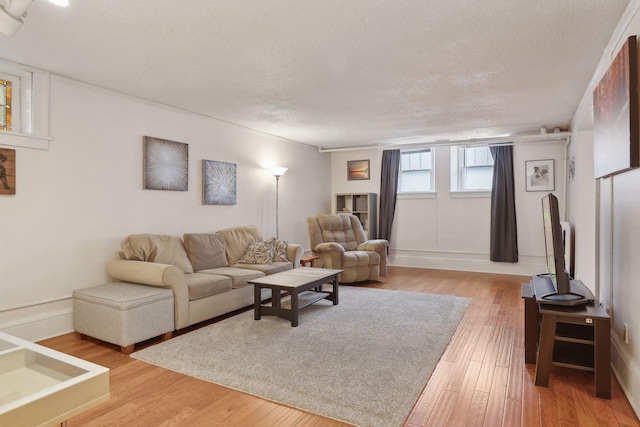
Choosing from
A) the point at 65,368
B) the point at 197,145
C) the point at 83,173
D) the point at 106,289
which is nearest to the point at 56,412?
the point at 65,368

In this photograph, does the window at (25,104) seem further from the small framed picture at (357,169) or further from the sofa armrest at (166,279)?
the small framed picture at (357,169)

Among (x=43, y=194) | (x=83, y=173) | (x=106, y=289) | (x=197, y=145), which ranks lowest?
(x=106, y=289)

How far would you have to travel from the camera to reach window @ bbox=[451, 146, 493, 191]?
21.6ft

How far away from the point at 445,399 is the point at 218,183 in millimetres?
3882

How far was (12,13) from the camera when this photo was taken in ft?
5.97

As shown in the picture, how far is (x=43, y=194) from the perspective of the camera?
10.6ft

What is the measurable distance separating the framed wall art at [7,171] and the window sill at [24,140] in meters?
0.07

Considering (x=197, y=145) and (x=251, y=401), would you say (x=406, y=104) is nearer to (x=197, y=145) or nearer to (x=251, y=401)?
(x=197, y=145)

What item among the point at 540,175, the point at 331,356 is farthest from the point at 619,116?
the point at 540,175

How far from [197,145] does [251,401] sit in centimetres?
348

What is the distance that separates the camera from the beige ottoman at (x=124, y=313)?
287cm

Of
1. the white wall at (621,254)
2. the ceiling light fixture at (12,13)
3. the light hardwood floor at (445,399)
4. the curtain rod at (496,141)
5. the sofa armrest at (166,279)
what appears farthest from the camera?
the curtain rod at (496,141)

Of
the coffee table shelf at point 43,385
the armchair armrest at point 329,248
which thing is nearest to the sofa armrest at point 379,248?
the armchair armrest at point 329,248

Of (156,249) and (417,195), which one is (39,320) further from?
(417,195)
